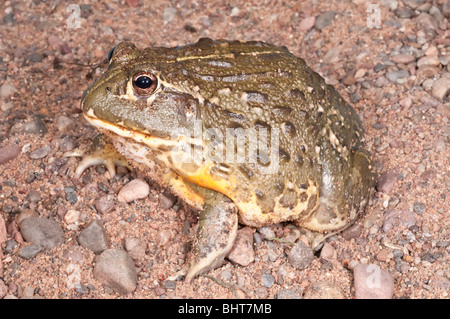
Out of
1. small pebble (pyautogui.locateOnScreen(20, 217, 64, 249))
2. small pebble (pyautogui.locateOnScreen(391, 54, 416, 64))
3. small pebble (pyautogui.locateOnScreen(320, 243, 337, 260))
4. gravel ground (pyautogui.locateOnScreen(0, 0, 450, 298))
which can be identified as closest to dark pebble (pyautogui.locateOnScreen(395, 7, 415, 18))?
gravel ground (pyautogui.locateOnScreen(0, 0, 450, 298))

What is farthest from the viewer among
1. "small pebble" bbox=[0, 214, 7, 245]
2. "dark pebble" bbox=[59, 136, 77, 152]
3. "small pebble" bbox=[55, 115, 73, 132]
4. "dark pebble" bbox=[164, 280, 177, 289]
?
"small pebble" bbox=[55, 115, 73, 132]

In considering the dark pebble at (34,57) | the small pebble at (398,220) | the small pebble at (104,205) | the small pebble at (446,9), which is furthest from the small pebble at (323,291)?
the dark pebble at (34,57)

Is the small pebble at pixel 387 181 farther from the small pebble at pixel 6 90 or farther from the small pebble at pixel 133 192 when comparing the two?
the small pebble at pixel 6 90

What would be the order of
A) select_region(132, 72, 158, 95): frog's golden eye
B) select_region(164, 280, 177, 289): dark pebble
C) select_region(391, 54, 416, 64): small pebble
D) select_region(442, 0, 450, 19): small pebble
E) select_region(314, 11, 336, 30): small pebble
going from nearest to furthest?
select_region(132, 72, 158, 95): frog's golden eye
select_region(164, 280, 177, 289): dark pebble
select_region(391, 54, 416, 64): small pebble
select_region(442, 0, 450, 19): small pebble
select_region(314, 11, 336, 30): small pebble

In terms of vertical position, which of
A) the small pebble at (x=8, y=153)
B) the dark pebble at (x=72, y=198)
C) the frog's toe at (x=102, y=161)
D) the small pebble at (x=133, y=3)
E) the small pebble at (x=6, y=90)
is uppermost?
the small pebble at (x=133, y=3)

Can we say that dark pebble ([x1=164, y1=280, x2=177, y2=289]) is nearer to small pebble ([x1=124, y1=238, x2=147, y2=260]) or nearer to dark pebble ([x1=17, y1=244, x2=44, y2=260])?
small pebble ([x1=124, y1=238, x2=147, y2=260])

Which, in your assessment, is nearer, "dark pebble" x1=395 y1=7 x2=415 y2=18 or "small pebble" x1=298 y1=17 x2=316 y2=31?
"dark pebble" x1=395 y1=7 x2=415 y2=18

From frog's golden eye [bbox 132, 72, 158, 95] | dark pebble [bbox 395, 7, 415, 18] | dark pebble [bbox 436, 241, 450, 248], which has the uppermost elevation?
frog's golden eye [bbox 132, 72, 158, 95]

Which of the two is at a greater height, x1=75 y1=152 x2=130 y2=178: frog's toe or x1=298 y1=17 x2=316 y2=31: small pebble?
x1=298 y1=17 x2=316 y2=31: small pebble
